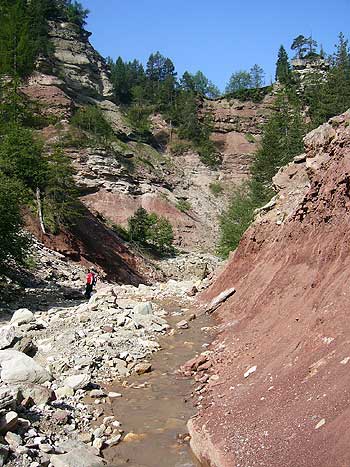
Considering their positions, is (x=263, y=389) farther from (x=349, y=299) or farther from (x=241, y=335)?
(x=241, y=335)

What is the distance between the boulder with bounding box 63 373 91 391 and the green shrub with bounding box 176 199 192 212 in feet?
159

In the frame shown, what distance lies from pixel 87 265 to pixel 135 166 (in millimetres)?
30646

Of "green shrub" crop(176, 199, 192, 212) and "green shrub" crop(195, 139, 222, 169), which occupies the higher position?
"green shrub" crop(195, 139, 222, 169)

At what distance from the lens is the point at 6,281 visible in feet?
72.7

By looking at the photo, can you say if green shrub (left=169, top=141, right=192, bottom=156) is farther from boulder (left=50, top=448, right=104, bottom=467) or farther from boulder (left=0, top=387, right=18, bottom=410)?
boulder (left=50, top=448, right=104, bottom=467)

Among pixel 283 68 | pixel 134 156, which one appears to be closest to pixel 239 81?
pixel 283 68

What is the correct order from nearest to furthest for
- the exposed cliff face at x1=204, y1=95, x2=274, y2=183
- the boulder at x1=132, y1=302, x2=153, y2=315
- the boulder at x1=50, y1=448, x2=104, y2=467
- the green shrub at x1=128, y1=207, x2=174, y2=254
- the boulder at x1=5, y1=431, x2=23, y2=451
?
the boulder at x1=50, y1=448, x2=104, y2=467
the boulder at x1=5, y1=431, x2=23, y2=451
the boulder at x1=132, y1=302, x2=153, y2=315
the green shrub at x1=128, y1=207, x2=174, y2=254
the exposed cliff face at x1=204, y1=95, x2=274, y2=183

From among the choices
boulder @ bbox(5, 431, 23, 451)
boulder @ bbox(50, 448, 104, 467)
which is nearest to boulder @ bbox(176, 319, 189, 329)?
boulder @ bbox(50, 448, 104, 467)

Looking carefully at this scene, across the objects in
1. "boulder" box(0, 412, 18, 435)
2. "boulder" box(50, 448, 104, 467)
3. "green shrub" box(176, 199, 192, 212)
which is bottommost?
"boulder" box(50, 448, 104, 467)

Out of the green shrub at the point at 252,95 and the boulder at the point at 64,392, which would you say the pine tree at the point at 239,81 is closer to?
the green shrub at the point at 252,95

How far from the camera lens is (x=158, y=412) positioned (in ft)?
31.7

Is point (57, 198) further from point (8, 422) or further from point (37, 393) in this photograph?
point (8, 422)

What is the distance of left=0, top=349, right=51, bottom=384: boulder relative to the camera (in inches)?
376

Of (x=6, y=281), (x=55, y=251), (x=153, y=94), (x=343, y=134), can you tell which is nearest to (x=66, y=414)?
(x=343, y=134)
